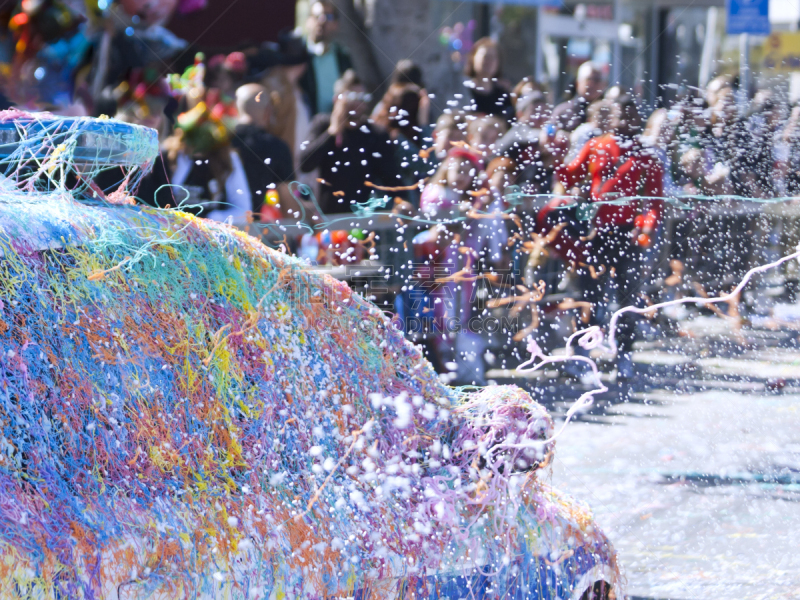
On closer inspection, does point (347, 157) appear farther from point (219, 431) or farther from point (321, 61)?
point (219, 431)

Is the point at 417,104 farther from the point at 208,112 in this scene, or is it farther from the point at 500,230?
the point at 208,112

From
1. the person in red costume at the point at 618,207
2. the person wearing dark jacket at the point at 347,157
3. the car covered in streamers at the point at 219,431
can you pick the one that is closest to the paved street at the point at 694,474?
the person in red costume at the point at 618,207

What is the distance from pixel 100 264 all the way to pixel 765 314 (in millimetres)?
8857

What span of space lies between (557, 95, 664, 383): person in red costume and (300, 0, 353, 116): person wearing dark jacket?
67.9 inches

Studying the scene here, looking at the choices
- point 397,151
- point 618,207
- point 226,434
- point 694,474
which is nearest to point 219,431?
point 226,434

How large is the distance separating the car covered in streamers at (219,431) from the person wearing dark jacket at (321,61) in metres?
3.91

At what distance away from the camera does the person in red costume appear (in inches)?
234

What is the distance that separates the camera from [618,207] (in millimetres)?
6047

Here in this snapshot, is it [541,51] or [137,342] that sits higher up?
[541,51]

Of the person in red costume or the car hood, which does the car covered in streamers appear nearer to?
the car hood

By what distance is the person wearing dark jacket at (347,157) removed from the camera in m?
5.34

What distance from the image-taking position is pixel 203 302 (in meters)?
2.03

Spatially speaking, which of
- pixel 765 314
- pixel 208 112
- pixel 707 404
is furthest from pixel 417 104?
pixel 765 314

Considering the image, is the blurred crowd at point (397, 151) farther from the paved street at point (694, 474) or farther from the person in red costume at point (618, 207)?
the paved street at point (694, 474)
